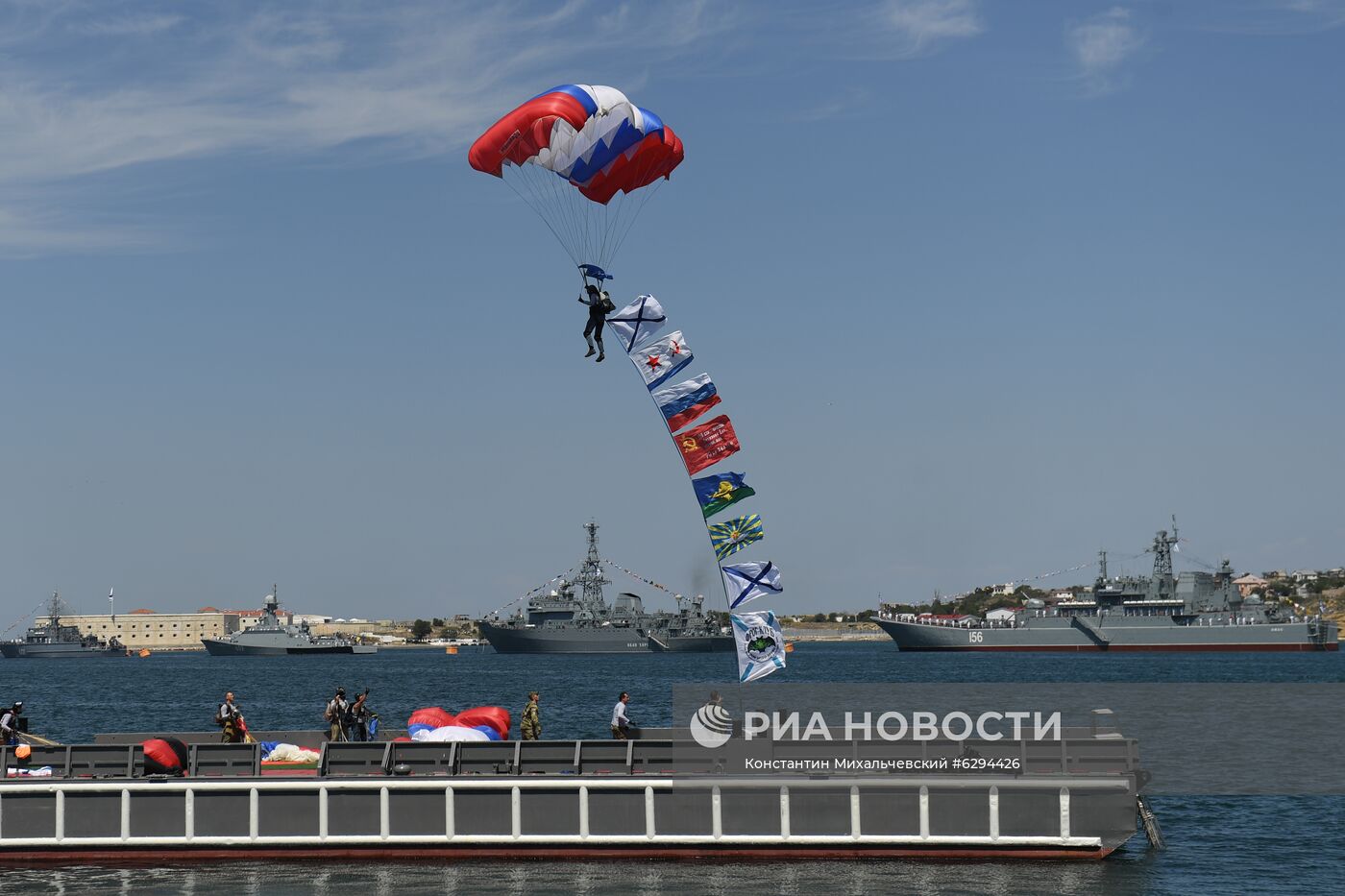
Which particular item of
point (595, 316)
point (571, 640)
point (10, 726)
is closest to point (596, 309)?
point (595, 316)

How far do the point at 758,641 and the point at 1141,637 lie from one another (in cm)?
16037

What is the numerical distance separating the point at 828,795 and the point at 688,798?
2.26 meters

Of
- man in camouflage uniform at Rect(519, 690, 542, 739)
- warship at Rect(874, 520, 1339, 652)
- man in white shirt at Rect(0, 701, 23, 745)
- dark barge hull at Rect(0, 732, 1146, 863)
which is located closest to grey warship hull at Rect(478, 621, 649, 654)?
warship at Rect(874, 520, 1339, 652)

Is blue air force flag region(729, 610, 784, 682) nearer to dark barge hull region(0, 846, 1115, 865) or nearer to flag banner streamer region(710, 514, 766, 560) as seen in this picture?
flag banner streamer region(710, 514, 766, 560)

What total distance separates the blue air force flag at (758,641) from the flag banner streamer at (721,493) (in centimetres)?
197

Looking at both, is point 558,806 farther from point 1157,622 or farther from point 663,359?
point 1157,622

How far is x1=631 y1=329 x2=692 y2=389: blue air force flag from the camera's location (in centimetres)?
2572

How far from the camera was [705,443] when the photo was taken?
2577 centimetres

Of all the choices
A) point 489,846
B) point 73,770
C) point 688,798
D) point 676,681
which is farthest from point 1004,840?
Answer: point 676,681

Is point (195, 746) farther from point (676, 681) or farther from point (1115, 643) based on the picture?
point (1115, 643)

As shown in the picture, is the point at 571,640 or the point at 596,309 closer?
the point at 596,309

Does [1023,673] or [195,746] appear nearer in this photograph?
[195,746]

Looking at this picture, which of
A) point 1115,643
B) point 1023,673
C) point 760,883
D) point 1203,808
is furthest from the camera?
point 1115,643

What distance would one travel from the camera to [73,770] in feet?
81.6
